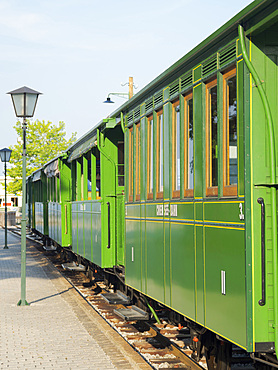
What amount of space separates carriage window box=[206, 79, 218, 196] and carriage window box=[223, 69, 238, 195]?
214 mm

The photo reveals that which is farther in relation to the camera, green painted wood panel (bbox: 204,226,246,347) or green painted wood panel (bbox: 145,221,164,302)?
green painted wood panel (bbox: 145,221,164,302)

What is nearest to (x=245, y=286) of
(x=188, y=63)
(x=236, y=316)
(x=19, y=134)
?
(x=236, y=316)

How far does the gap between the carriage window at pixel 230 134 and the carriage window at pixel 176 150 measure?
1335 millimetres

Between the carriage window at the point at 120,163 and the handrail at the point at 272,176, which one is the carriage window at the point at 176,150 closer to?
the handrail at the point at 272,176

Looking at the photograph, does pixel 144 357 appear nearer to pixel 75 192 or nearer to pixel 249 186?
pixel 249 186

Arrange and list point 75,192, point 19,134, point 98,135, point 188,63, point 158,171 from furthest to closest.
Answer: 1. point 19,134
2. point 75,192
3. point 98,135
4. point 158,171
5. point 188,63

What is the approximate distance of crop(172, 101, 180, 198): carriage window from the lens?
638 centimetres

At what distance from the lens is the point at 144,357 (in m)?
7.43

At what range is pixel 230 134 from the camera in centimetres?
496

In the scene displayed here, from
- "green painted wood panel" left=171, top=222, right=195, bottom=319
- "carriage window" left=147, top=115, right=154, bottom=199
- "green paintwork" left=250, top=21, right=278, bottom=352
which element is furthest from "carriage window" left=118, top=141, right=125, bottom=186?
"green paintwork" left=250, top=21, right=278, bottom=352

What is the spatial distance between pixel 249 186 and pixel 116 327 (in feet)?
18.3

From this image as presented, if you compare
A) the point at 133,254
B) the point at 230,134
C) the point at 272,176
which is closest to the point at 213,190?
the point at 230,134

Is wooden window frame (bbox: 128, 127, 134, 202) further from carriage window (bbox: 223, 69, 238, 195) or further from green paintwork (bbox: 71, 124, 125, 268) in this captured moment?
carriage window (bbox: 223, 69, 238, 195)

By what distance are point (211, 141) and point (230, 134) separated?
445mm
